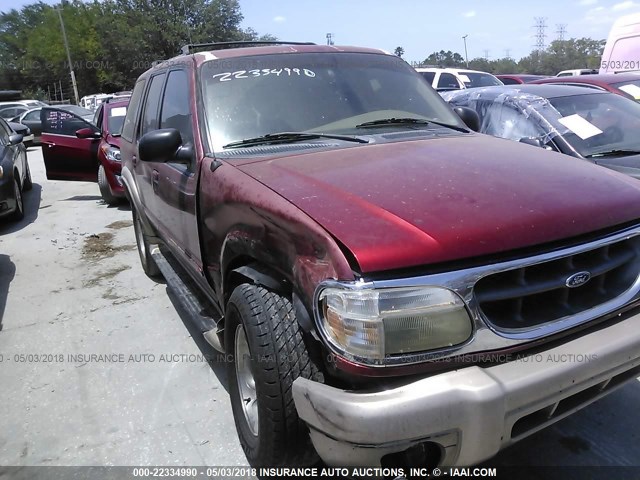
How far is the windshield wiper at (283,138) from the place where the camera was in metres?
3.01

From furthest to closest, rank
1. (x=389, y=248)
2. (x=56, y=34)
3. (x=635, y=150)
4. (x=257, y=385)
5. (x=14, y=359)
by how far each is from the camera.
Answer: (x=56, y=34) → (x=635, y=150) → (x=14, y=359) → (x=257, y=385) → (x=389, y=248)

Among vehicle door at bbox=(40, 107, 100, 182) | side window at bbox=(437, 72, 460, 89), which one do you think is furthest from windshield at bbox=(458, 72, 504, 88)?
vehicle door at bbox=(40, 107, 100, 182)

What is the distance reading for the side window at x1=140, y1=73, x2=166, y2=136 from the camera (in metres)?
4.27

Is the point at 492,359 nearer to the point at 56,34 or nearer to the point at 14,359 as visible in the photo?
the point at 14,359

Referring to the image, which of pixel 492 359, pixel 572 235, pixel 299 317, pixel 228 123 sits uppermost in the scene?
pixel 228 123

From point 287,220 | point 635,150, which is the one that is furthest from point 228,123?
point 635,150

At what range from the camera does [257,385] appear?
7.20 ft

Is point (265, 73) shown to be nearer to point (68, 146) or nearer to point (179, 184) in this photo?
point (179, 184)

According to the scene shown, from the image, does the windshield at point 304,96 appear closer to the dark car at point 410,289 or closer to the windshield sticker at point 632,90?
the dark car at point 410,289

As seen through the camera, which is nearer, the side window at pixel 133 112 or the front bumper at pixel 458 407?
the front bumper at pixel 458 407

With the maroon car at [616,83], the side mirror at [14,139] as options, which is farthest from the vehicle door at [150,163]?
the side mirror at [14,139]

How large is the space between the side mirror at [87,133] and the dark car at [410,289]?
6379 millimetres

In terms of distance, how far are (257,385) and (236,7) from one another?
45.9 m

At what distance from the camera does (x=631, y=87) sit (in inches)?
265
